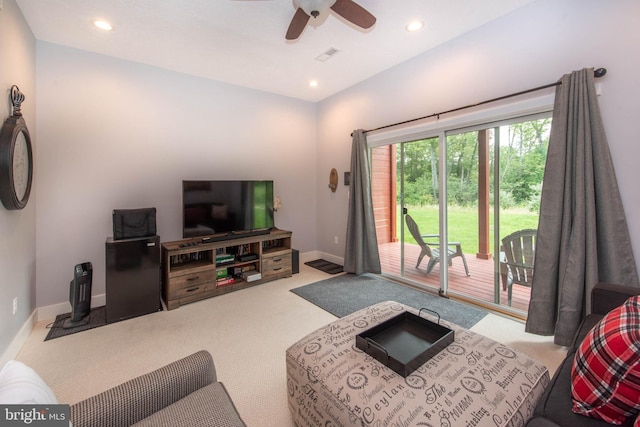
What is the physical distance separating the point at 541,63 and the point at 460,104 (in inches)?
28.1

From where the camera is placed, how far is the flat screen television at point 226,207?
10.8 ft

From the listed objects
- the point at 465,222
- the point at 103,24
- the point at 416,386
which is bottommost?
the point at 416,386

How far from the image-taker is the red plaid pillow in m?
0.91

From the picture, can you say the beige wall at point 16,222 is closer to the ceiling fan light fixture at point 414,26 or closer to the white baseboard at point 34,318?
the white baseboard at point 34,318

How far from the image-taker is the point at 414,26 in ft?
8.80

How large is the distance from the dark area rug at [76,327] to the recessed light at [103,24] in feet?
9.03

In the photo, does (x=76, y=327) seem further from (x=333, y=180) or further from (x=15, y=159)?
(x=333, y=180)

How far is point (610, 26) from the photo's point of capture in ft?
6.87

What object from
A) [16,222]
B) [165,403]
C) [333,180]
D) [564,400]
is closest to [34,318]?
[16,222]

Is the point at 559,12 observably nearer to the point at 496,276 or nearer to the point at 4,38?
the point at 496,276

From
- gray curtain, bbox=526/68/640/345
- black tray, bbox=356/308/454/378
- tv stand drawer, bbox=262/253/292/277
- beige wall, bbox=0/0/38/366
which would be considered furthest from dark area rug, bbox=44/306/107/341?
gray curtain, bbox=526/68/640/345

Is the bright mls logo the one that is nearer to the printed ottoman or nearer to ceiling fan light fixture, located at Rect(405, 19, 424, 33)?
the printed ottoman

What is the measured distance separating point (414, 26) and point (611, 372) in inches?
114

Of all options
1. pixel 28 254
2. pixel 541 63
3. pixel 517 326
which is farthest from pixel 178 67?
pixel 517 326
